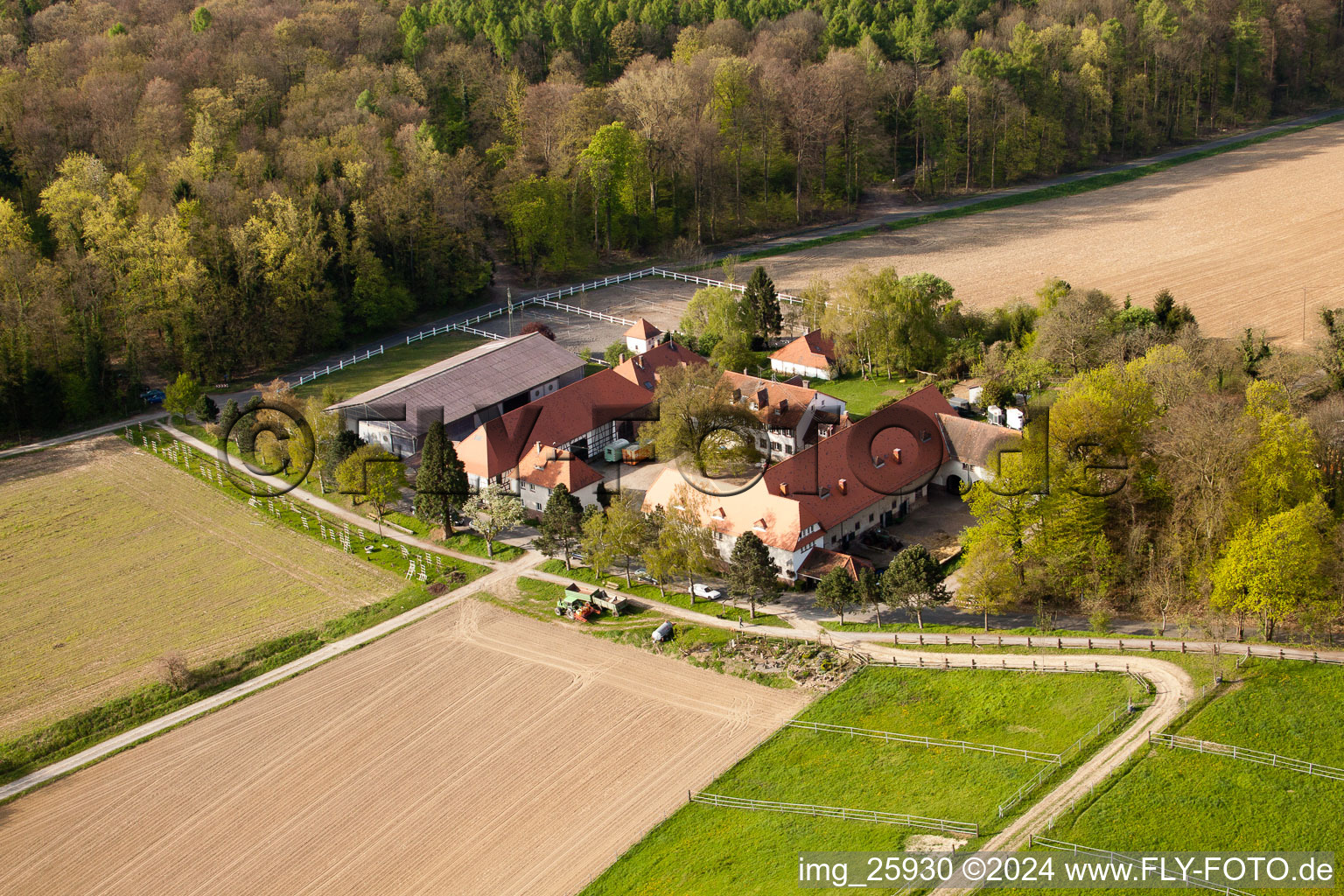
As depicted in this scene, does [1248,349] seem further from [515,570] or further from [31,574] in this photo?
[31,574]

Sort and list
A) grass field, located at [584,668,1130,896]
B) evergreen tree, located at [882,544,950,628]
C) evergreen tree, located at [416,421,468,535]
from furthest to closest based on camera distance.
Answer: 1. evergreen tree, located at [416,421,468,535]
2. evergreen tree, located at [882,544,950,628]
3. grass field, located at [584,668,1130,896]

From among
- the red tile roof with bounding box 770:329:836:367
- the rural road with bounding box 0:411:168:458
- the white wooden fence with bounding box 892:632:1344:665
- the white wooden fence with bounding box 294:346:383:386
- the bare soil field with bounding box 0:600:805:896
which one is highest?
the red tile roof with bounding box 770:329:836:367

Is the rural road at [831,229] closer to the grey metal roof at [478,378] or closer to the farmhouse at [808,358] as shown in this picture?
the grey metal roof at [478,378]

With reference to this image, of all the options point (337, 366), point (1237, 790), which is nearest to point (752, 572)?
→ point (1237, 790)

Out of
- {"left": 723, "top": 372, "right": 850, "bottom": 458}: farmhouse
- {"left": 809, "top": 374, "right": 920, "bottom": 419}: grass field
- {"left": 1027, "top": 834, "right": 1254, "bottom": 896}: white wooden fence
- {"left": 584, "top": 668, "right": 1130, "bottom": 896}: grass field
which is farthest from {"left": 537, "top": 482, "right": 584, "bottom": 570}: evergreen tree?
{"left": 1027, "top": 834, "right": 1254, "bottom": 896}: white wooden fence

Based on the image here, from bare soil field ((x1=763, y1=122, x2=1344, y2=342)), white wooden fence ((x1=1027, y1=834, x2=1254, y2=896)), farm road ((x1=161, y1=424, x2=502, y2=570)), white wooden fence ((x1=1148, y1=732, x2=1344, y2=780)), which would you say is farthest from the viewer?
bare soil field ((x1=763, y1=122, x2=1344, y2=342))

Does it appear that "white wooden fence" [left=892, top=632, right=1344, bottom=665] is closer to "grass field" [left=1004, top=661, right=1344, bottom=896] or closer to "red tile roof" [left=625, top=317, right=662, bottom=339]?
"grass field" [left=1004, top=661, right=1344, bottom=896]

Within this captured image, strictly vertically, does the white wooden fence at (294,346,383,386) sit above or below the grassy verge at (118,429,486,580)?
above
